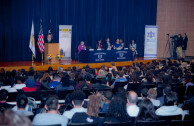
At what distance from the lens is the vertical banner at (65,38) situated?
15.5 metres

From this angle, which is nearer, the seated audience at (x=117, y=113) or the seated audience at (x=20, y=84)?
the seated audience at (x=117, y=113)

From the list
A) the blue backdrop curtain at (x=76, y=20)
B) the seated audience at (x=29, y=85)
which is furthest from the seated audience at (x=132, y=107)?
the blue backdrop curtain at (x=76, y=20)

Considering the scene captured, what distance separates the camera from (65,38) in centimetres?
1555

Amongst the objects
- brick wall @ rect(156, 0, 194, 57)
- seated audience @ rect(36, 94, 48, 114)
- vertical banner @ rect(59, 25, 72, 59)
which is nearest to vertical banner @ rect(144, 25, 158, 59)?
brick wall @ rect(156, 0, 194, 57)

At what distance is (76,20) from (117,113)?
1352 centimetres

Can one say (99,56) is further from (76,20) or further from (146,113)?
(146,113)

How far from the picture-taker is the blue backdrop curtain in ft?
47.3

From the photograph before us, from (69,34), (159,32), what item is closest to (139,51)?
(159,32)

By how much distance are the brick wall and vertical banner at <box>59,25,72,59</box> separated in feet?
25.9

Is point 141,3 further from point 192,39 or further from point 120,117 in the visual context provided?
point 120,117

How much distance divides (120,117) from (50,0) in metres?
13.2

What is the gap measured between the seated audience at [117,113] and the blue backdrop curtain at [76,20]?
1198 cm

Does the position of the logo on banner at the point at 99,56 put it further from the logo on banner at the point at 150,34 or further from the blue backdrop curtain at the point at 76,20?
the logo on banner at the point at 150,34

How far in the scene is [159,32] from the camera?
64.6ft
